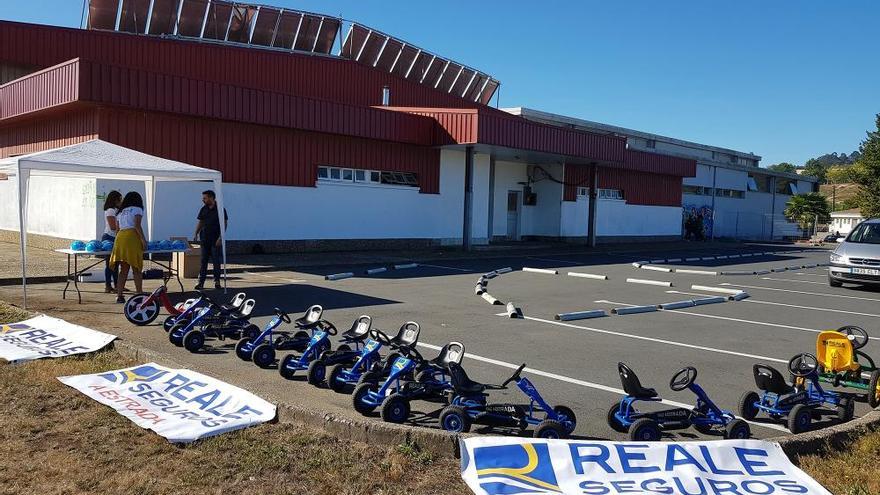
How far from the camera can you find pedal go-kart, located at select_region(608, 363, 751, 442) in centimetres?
505

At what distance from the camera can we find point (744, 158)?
199ft

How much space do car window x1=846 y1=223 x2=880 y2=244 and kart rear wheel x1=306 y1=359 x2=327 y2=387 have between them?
15.8 m

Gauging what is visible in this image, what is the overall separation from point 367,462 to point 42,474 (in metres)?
1.96

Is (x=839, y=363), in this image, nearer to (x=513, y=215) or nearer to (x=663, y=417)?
(x=663, y=417)

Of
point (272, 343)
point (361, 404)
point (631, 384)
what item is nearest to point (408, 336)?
point (361, 404)

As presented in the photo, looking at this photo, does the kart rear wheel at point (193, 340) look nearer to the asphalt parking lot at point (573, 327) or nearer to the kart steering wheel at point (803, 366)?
the asphalt parking lot at point (573, 327)

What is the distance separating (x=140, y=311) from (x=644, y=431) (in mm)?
6714

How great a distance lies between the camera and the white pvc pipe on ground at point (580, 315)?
10.8m

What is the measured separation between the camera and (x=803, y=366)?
257 inches

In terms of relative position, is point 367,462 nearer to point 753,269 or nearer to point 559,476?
point 559,476

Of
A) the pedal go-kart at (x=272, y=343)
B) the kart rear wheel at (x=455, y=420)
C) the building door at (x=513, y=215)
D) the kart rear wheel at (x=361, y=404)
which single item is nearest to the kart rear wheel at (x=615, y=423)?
the kart rear wheel at (x=455, y=420)

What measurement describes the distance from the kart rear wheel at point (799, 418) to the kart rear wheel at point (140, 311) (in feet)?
24.4

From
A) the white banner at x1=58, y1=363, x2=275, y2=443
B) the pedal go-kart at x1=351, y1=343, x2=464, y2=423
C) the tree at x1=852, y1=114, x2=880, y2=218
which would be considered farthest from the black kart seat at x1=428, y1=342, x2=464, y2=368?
the tree at x1=852, y1=114, x2=880, y2=218

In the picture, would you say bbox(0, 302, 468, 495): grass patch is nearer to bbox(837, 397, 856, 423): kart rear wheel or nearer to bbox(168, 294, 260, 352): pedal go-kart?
bbox(168, 294, 260, 352): pedal go-kart
